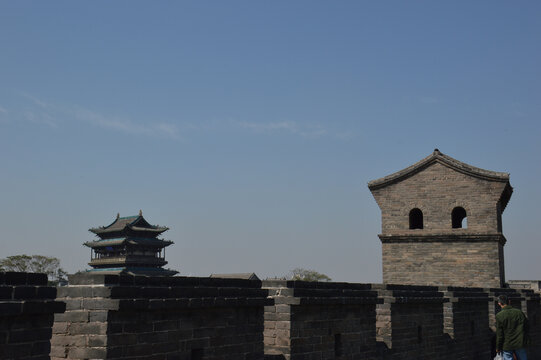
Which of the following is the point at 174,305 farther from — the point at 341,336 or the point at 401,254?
the point at 401,254

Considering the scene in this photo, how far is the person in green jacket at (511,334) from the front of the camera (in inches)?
381

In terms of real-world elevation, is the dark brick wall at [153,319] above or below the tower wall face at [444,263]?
below

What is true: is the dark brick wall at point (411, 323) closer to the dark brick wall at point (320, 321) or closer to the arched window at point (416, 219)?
the dark brick wall at point (320, 321)

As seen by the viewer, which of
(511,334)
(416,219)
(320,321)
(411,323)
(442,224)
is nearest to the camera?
(511,334)

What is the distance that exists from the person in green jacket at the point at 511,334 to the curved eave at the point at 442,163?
1419cm

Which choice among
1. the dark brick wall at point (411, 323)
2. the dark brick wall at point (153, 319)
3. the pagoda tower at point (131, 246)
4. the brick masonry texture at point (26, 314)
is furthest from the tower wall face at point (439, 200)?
the pagoda tower at point (131, 246)

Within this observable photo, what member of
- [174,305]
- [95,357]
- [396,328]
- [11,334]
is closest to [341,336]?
[396,328]

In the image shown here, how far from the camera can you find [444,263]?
2320 cm

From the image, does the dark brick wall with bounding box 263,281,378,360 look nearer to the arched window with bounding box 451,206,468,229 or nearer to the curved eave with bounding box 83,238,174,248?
the arched window with bounding box 451,206,468,229

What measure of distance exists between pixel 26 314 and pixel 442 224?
19.9 m

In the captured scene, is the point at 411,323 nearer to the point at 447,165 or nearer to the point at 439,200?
the point at 439,200

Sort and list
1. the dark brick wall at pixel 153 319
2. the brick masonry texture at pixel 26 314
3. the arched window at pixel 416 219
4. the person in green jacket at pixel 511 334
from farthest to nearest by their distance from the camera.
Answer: the arched window at pixel 416 219, the person in green jacket at pixel 511 334, the dark brick wall at pixel 153 319, the brick masonry texture at pixel 26 314

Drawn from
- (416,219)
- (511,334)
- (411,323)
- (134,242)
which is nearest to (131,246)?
(134,242)

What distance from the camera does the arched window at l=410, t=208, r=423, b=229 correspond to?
80.8 feet
